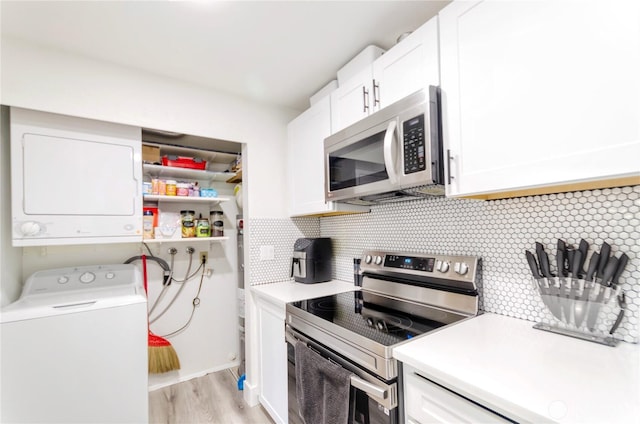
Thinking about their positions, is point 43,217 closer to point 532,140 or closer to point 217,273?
point 217,273

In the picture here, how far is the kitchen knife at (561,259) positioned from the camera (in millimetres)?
1031

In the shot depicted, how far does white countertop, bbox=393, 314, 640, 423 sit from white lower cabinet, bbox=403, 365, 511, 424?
0.02m

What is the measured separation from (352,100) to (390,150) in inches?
21.6

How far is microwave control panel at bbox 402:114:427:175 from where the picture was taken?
3.80 feet

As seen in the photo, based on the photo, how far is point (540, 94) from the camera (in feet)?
2.91

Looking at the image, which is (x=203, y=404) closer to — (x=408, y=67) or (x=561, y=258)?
(x=561, y=258)

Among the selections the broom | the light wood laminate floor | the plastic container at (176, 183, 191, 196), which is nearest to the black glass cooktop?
the light wood laminate floor

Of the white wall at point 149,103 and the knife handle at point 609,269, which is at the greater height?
the white wall at point 149,103

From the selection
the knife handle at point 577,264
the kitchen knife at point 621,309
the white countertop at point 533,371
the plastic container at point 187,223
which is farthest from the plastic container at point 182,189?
the kitchen knife at point 621,309

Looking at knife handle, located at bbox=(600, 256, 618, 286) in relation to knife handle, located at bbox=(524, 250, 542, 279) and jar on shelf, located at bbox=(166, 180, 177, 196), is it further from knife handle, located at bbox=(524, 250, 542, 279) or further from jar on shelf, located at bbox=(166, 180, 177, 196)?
jar on shelf, located at bbox=(166, 180, 177, 196)

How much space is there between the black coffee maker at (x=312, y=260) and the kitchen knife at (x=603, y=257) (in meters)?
1.52

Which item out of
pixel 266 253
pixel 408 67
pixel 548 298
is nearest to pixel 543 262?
pixel 548 298

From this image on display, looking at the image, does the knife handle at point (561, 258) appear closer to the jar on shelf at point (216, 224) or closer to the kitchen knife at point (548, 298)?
the kitchen knife at point (548, 298)

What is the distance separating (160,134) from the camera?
2246 mm
